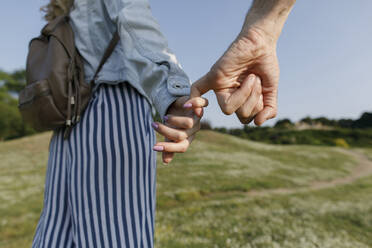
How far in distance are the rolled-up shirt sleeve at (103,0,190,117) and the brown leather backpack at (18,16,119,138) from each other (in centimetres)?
24

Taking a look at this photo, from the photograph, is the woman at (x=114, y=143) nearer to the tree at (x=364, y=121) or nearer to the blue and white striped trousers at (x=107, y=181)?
the blue and white striped trousers at (x=107, y=181)

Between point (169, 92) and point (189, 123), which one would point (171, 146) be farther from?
point (169, 92)

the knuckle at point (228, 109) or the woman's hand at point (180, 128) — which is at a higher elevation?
the knuckle at point (228, 109)

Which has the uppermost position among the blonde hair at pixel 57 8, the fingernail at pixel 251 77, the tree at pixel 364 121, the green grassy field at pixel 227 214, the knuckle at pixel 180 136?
the blonde hair at pixel 57 8

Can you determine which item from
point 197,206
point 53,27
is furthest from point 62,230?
point 197,206

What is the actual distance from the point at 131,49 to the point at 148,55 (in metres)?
0.14

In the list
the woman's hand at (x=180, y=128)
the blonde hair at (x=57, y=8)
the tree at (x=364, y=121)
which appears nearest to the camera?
the woman's hand at (x=180, y=128)

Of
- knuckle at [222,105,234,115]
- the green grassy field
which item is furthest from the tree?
knuckle at [222,105,234,115]

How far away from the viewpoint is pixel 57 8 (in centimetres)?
224

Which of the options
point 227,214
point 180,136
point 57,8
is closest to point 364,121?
point 227,214

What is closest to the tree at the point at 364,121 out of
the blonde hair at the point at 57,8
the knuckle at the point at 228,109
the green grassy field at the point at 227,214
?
the green grassy field at the point at 227,214

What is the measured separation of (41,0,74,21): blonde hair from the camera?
2079 mm

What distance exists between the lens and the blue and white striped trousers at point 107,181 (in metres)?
1.50

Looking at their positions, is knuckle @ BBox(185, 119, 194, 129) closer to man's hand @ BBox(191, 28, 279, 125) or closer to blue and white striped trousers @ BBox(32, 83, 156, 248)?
man's hand @ BBox(191, 28, 279, 125)
